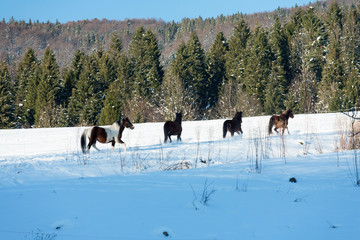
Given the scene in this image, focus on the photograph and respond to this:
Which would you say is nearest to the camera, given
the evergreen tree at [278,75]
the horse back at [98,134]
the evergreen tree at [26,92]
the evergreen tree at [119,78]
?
the horse back at [98,134]

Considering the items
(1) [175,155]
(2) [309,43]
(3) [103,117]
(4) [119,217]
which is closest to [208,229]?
(4) [119,217]

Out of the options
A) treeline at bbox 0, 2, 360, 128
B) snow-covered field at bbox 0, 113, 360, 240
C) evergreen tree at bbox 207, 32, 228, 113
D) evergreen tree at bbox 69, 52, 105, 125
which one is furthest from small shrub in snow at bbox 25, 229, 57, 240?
evergreen tree at bbox 207, 32, 228, 113

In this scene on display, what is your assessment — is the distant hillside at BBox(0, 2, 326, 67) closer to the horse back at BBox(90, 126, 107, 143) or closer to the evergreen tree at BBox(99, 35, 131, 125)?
the evergreen tree at BBox(99, 35, 131, 125)

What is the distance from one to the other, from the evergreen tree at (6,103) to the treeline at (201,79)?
12 centimetres

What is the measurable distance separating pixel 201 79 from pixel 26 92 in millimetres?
25442

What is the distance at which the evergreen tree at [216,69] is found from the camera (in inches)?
1811

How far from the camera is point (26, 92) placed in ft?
152

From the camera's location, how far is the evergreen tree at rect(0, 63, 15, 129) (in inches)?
1503

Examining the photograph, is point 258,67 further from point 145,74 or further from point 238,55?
point 145,74

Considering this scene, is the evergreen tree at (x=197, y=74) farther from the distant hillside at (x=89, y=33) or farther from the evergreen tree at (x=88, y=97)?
the distant hillside at (x=89, y=33)

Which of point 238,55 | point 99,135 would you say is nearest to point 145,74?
point 238,55

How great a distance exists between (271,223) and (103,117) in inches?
1233

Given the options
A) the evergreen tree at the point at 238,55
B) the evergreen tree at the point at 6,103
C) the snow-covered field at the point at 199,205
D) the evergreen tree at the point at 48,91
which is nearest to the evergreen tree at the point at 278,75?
the evergreen tree at the point at 238,55

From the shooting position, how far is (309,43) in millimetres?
45156
